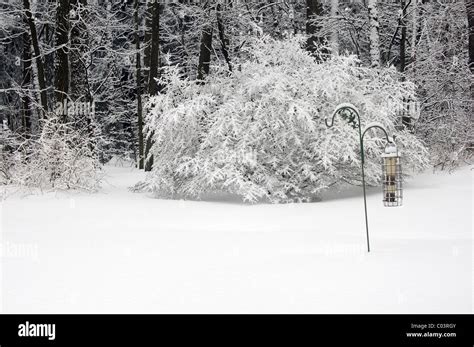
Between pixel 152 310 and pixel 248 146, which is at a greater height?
pixel 248 146

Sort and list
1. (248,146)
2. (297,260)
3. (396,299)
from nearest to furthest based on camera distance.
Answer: (396,299) → (297,260) → (248,146)

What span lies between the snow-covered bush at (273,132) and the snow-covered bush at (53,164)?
4.90ft

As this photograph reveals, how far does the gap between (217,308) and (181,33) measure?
2293 cm

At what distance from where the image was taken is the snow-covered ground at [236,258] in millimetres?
4402

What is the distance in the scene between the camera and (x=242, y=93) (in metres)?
12.1

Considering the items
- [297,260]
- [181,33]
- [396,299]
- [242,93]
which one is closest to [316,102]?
[242,93]

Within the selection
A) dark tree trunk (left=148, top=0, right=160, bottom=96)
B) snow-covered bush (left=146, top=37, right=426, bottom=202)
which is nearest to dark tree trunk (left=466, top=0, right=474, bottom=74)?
snow-covered bush (left=146, top=37, right=426, bottom=202)

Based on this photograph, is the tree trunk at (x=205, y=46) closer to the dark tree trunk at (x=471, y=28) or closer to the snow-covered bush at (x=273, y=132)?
the snow-covered bush at (x=273, y=132)

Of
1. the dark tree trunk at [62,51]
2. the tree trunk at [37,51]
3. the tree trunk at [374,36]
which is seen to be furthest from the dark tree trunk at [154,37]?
the tree trunk at [374,36]

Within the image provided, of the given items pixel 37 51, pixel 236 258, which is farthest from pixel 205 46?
pixel 236 258

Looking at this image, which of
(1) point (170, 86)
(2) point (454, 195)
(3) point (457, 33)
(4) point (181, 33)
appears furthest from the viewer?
(4) point (181, 33)

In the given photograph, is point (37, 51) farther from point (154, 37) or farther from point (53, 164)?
point (53, 164)

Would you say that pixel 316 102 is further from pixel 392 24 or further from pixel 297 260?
pixel 392 24
